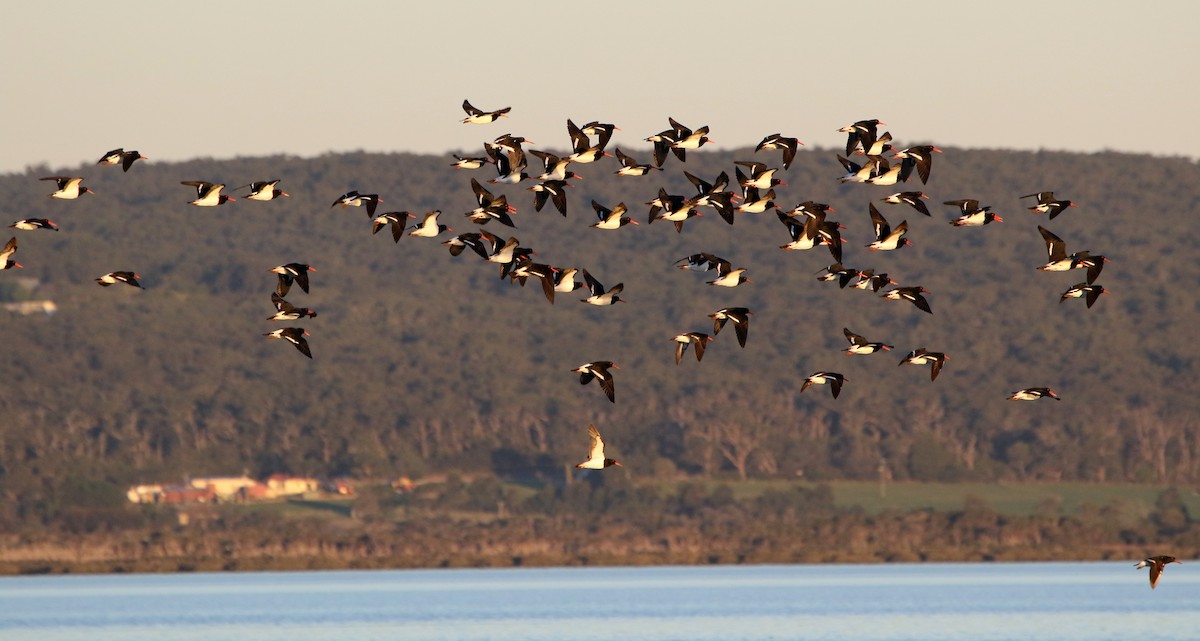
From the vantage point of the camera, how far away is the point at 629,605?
88938 mm

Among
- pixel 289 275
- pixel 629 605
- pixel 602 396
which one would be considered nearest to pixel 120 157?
pixel 289 275

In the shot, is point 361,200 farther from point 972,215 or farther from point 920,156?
point 972,215

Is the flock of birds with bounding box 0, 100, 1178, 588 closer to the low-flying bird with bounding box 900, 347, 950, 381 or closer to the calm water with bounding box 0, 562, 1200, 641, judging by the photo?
the low-flying bird with bounding box 900, 347, 950, 381

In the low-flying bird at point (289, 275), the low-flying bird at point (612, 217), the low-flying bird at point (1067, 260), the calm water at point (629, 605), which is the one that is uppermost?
the low-flying bird at point (612, 217)

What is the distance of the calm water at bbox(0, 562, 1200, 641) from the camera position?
2889 inches

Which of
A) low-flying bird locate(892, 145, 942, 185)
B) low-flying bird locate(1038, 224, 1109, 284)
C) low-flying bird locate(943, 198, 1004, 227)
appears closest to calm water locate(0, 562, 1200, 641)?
low-flying bird locate(943, 198, 1004, 227)

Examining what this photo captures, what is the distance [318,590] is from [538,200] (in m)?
69.9

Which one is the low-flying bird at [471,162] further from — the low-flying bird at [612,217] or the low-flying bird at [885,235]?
the low-flying bird at [885,235]

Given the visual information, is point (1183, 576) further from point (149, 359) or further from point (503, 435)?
point (149, 359)

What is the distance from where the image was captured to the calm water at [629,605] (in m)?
73.4

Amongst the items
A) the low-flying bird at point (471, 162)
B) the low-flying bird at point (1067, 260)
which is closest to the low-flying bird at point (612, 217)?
the low-flying bird at point (471, 162)

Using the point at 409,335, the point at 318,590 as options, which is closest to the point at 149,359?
the point at 409,335

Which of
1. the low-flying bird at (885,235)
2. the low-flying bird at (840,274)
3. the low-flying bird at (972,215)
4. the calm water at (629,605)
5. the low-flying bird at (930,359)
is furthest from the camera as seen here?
the calm water at (629,605)

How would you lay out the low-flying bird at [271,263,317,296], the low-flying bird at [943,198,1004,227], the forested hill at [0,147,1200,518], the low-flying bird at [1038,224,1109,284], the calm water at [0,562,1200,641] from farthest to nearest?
the forested hill at [0,147,1200,518]
the calm water at [0,562,1200,641]
the low-flying bird at [943,198,1004,227]
the low-flying bird at [1038,224,1109,284]
the low-flying bird at [271,263,317,296]
